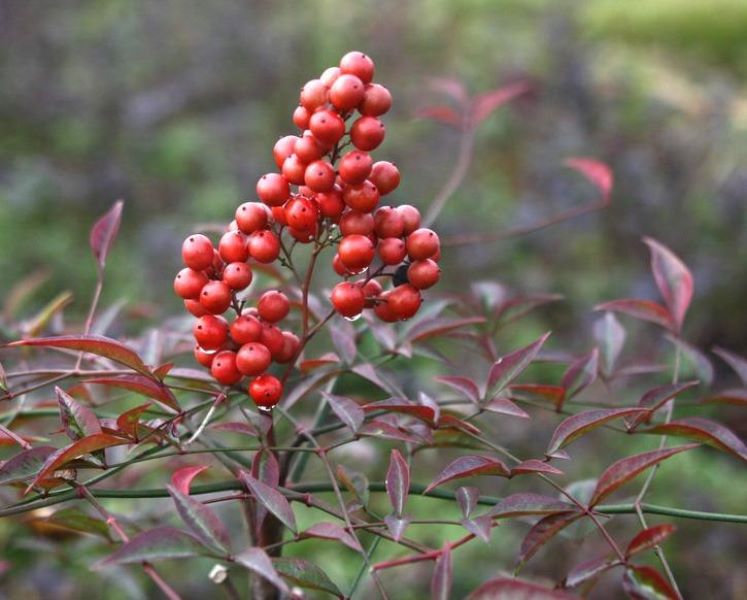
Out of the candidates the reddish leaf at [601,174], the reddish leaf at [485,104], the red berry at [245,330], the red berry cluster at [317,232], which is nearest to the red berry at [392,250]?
the red berry cluster at [317,232]

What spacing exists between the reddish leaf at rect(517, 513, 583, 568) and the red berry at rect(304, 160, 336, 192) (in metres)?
0.27

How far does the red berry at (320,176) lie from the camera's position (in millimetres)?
580

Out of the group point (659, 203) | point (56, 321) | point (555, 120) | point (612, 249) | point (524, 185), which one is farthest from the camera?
point (524, 185)

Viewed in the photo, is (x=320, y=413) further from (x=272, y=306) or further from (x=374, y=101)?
(x=374, y=101)

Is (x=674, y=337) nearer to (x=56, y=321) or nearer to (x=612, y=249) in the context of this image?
(x=56, y=321)

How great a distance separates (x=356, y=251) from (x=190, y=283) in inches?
4.8

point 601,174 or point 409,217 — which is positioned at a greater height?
point 409,217

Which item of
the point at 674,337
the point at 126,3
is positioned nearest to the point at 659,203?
the point at 674,337

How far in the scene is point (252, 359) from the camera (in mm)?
612

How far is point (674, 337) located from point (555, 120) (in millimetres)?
2419

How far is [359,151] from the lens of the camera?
23.3 inches

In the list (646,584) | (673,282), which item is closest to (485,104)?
(673,282)

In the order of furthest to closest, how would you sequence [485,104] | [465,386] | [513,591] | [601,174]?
[485,104], [601,174], [465,386], [513,591]

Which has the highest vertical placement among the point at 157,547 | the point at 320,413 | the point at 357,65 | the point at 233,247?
the point at 357,65
